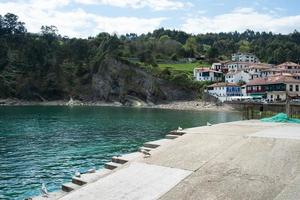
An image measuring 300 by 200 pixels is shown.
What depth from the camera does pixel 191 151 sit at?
18016 millimetres

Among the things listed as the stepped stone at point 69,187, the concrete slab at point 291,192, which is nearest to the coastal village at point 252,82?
the stepped stone at point 69,187

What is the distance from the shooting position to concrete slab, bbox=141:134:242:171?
1647 cm

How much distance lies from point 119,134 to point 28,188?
1115 inches

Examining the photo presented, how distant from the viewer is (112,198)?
1341 centimetres

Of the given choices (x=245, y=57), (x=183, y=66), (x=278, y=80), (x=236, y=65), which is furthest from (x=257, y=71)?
(x=245, y=57)

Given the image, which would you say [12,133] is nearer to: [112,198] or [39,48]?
[112,198]

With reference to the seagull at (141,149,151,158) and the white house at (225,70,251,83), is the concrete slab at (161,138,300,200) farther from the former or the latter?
the white house at (225,70,251,83)

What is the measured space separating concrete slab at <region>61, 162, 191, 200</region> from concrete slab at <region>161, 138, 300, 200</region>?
0.60 metres

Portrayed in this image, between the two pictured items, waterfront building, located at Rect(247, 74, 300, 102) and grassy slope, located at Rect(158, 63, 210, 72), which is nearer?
waterfront building, located at Rect(247, 74, 300, 102)

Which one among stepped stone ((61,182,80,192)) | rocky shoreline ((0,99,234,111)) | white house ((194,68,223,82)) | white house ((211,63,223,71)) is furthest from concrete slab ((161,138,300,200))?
Answer: white house ((211,63,223,71))

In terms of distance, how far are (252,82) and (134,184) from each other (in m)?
110

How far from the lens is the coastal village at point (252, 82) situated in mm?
106562

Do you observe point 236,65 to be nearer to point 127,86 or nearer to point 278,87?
point 127,86

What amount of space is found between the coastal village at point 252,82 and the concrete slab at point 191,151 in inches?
2992
